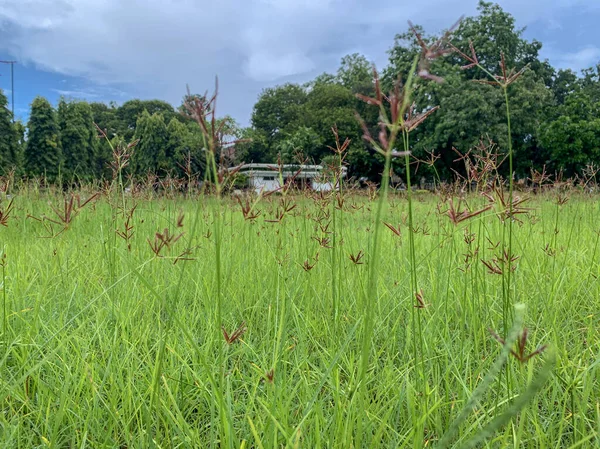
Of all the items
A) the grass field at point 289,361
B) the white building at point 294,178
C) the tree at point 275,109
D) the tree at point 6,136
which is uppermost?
the tree at point 275,109

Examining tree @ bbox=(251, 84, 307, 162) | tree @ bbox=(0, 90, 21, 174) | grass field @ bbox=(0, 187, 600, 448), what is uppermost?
tree @ bbox=(251, 84, 307, 162)

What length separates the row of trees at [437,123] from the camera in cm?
1773

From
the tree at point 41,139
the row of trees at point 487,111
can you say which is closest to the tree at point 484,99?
the row of trees at point 487,111

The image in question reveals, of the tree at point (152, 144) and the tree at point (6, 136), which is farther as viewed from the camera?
the tree at point (152, 144)

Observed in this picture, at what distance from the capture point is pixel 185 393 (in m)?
1.22

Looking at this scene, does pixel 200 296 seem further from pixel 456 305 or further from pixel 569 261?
pixel 569 261

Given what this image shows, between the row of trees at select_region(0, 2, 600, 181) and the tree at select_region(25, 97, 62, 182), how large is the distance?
54 millimetres

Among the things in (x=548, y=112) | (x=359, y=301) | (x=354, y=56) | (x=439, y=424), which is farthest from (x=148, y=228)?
(x=354, y=56)

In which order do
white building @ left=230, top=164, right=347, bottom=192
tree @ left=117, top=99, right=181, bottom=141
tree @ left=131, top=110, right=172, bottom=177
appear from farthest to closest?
tree @ left=117, top=99, right=181, bottom=141 → tree @ left=131, top=110, right=172, bottom=177 → white building @ left=230, top=164, right=347, bottom=192

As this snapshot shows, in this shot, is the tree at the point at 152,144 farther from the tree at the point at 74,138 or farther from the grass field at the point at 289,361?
the grass field at the point at 289,361

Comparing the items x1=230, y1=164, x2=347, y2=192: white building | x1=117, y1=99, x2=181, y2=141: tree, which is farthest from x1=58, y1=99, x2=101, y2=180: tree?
x1=230, y1=164, x2=347, y2=192: white building

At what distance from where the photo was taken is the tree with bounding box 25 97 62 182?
21.6 m

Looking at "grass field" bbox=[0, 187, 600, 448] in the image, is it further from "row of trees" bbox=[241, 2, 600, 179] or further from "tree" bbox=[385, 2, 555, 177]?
"tree" bbox=[385, 2, 555, 177]

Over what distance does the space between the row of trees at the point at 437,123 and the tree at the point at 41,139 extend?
54 mm
